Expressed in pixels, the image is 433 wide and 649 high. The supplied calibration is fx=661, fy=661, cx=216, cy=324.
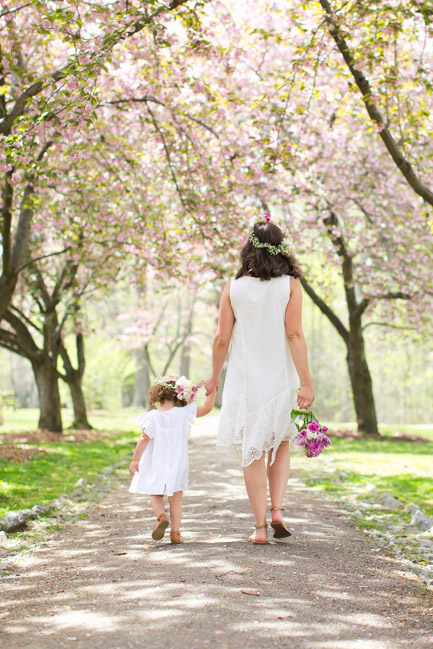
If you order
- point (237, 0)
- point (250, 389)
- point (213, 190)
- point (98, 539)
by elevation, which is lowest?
point (98, 539)

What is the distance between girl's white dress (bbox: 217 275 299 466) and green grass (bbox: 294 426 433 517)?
2.59 meters

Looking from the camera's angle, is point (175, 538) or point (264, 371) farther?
point (175, 538)

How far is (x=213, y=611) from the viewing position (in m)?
3.23

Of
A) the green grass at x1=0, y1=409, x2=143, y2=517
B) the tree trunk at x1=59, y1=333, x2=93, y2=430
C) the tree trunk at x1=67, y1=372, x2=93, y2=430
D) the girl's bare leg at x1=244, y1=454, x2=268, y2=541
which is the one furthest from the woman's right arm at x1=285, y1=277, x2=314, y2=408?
the tree trunk at x1=67, y1=372, x2=93, y2=430

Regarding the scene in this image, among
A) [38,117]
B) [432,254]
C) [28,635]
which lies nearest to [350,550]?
[28,635]

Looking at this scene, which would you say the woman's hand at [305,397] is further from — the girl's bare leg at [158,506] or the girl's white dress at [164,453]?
the girl's bare leg at [158,506]

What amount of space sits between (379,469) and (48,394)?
29.7ft

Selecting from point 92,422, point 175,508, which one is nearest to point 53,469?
point 175,508

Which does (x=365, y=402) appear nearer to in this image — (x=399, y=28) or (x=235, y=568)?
(x=399, y=28)

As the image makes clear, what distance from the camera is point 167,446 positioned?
5215 mm

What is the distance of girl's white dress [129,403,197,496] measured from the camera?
513 centimetres

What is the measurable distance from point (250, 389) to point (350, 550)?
4.57 feet

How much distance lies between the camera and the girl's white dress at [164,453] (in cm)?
513

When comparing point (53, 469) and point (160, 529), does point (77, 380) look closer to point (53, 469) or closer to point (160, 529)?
point (53, 469)
